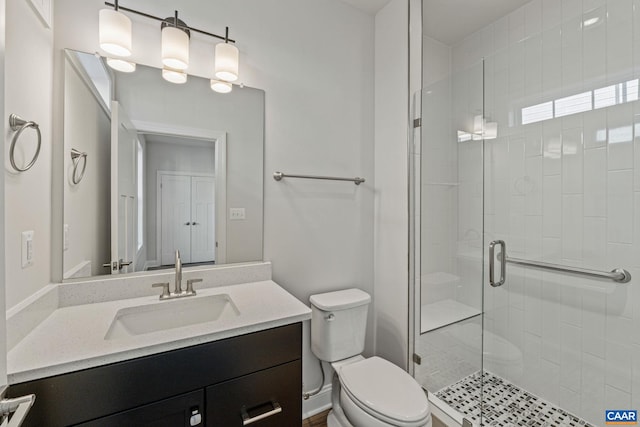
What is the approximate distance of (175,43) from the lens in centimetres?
136

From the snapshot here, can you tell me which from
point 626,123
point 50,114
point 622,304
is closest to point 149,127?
point 50,114

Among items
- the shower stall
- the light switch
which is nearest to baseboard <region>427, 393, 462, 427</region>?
the shower stall

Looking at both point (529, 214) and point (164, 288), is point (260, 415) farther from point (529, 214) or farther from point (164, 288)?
point (529, 214)

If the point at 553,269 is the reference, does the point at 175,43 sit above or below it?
above

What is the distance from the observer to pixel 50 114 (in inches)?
45.6

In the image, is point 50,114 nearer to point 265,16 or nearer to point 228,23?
point 228,23

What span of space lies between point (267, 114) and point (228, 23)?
0.51m

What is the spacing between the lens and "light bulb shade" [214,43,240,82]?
4.84 feet

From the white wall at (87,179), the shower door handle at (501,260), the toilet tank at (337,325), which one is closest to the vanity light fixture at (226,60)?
the white wall at (87,179)

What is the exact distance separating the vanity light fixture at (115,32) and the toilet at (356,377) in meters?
1.58

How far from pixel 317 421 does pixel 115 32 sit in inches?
90.7

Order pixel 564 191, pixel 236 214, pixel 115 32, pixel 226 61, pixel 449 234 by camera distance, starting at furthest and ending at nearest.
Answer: pixel 449 234
pixel 564 191
pixel 236 214
pixel 226 61
pixel 115 32

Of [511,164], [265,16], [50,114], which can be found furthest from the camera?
[511,164]

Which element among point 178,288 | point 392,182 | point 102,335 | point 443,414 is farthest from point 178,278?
point 443,414
